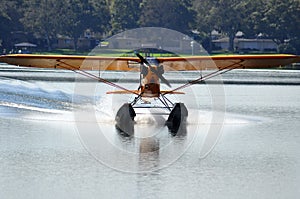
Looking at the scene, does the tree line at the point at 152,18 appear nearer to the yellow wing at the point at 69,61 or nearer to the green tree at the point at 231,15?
the green tree at the point at 231,15

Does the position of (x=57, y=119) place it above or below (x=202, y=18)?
below

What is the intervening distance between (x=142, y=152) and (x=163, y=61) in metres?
5.63

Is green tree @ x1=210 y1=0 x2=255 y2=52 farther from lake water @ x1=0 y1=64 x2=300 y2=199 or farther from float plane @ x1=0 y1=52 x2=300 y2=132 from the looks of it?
float plane @ x1=0 y1=52 x2=300 y2=132

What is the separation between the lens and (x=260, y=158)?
15.0 meters

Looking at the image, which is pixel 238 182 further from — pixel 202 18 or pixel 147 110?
pixel 202 18

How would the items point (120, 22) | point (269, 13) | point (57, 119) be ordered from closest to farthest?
point (57, 119)
point (269, 13)
point (120, 22)

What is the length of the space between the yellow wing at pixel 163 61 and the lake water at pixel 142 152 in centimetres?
137

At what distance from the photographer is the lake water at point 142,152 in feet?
39.8

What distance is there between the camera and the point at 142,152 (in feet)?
51.0

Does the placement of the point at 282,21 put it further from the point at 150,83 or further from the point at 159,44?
the point at 150,83

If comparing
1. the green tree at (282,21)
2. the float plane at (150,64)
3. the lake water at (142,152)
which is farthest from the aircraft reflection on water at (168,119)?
the green tree at (282,21)

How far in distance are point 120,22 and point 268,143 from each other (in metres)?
80.5

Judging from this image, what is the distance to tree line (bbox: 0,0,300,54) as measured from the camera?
84188 millimetres

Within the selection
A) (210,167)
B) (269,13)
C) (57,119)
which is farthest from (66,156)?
(269,13)
